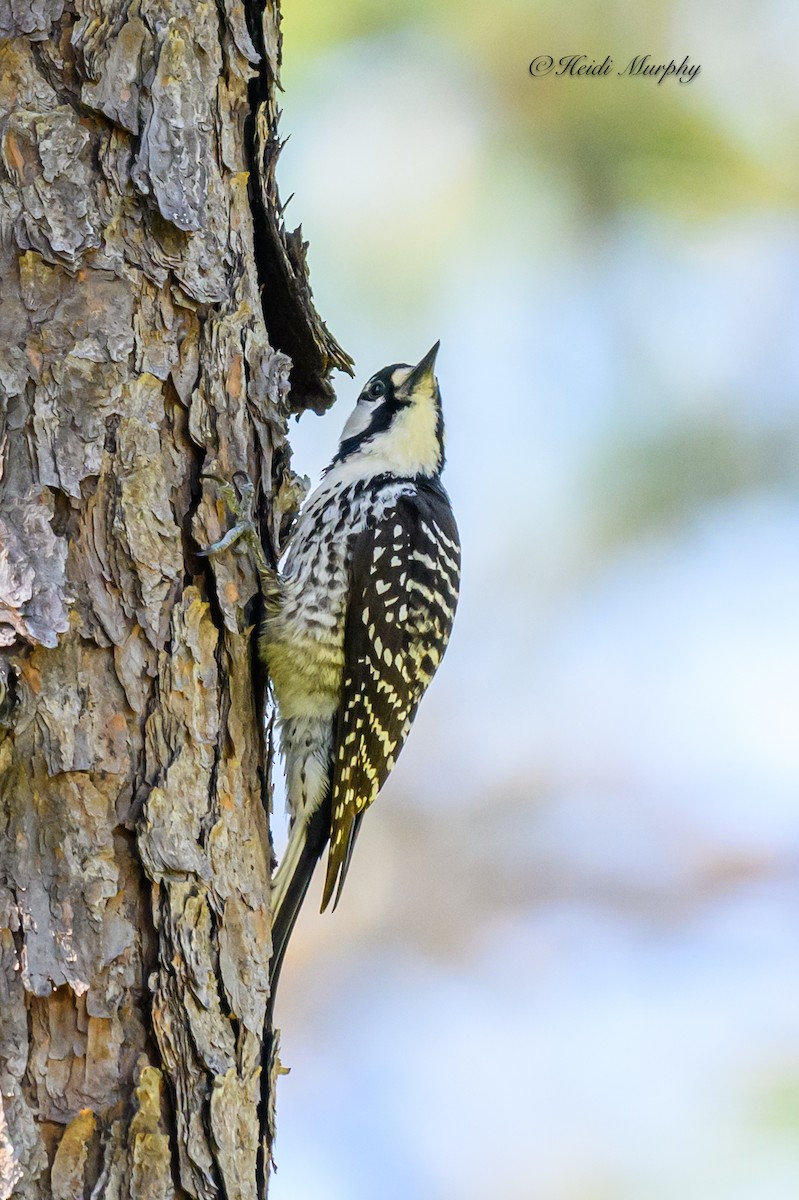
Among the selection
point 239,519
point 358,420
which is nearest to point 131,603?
point 239,519

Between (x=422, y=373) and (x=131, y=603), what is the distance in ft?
5.81

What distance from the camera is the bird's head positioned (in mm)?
3850

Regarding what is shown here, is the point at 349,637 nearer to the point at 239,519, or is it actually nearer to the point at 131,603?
the point at 239,519

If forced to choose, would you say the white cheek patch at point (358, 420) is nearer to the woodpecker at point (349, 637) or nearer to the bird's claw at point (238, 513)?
the woodpecker at point (349, 637)

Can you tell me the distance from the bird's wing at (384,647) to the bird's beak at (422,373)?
0.52m

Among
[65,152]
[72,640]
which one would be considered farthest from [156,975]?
[65,152]

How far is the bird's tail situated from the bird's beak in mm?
1350

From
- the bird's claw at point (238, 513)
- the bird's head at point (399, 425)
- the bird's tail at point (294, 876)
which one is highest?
the bird's head at point (399, 425)

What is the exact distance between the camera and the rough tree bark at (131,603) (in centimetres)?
220

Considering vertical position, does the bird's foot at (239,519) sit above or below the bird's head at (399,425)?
below

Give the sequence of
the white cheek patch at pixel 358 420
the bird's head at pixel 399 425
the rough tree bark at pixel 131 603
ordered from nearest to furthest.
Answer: the rough tree bark at pixel 131 603 < the bird's head at pixel 399 425 < the white cheek patch at pixel 358 420

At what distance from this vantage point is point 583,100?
16.1 feet

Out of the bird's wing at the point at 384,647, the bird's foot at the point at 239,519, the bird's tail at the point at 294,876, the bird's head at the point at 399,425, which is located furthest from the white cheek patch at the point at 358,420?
the bird's tail at the point at 294,876

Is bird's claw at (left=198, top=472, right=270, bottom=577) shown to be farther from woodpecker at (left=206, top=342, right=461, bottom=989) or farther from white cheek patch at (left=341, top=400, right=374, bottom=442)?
white cheek patch at (left=341, top=400, right=374, bottom=442)
